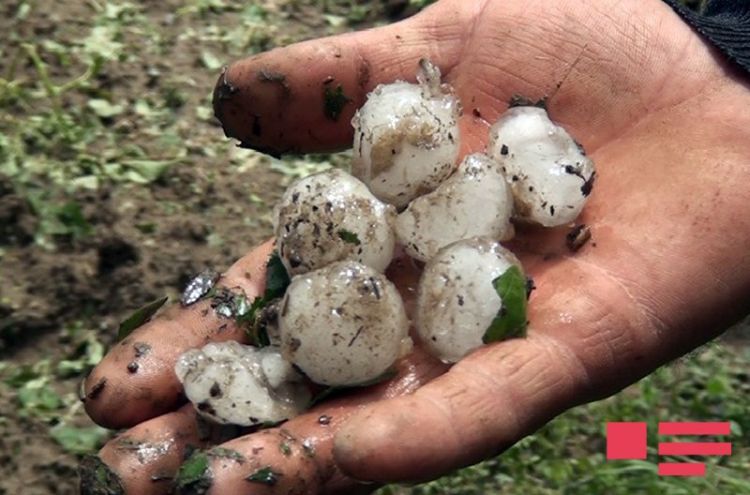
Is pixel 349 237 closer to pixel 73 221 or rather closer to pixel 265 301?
pixel 265 301

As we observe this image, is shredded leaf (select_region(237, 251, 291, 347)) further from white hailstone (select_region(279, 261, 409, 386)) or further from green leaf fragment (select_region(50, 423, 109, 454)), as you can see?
green leaf fragment (select_region(50, 423, 109, 454))

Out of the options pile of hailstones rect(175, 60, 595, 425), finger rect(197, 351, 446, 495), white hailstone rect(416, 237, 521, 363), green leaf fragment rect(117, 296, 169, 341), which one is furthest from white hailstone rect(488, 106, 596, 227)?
green leaf fragment rect(117, 296, 169, 341)

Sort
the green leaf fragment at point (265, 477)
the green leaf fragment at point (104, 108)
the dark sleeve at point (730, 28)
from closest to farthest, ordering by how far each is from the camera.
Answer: the green leaf fragment at point (265, 477) → the dark sleeve at point (730, 28) → the green leaf fragment at point (104, 108)

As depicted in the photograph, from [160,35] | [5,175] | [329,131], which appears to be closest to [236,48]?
[160,35]

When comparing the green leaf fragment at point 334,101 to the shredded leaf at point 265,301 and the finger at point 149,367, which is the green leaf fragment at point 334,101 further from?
the finger at point 149,367

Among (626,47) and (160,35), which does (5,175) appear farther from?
(626,47)
